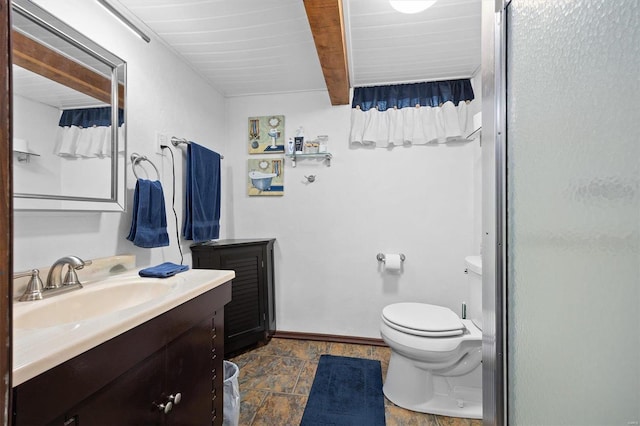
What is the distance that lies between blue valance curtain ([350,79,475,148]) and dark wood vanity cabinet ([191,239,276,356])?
1222mm

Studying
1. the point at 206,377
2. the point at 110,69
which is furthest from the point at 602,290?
the point at 110,69

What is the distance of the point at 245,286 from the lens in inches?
81.7

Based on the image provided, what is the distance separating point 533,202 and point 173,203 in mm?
1858

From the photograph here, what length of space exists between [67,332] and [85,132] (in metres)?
0.92

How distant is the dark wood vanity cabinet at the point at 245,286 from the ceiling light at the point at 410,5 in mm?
1694

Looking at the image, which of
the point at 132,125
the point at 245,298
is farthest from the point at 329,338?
the point at 132,125

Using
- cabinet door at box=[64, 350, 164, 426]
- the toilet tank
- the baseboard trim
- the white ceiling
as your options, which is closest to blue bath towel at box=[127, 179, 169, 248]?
cabinet door at box=[64, 350, 164, 426]

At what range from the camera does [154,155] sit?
1.63 metres

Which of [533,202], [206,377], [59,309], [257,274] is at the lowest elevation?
[206,377]

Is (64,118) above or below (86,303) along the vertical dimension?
above

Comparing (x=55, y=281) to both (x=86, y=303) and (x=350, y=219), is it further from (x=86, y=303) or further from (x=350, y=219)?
(x=350, y=219)

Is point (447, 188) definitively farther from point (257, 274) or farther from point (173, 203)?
point (173, 203)

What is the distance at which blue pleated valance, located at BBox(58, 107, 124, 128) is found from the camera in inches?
44.4

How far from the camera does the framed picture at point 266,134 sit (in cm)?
240
